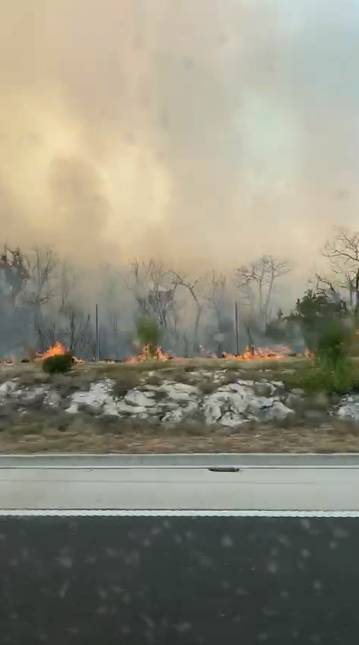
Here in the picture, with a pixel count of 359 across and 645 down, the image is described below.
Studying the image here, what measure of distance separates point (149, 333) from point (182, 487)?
480 inches

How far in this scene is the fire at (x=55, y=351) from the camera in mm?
16609

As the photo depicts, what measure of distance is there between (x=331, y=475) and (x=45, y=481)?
9.41 feet

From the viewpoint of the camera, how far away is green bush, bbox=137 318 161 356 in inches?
719

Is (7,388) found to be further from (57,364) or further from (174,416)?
(174,416)

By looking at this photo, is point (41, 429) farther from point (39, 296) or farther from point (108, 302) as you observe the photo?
point (39, 296)

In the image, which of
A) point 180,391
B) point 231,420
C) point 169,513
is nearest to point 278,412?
point 231,420

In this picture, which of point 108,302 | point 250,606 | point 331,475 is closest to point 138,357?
point 108,302

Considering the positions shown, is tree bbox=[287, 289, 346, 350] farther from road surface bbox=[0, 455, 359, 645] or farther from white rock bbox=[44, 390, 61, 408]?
road surface bbox=[0, 455, 359, 645]

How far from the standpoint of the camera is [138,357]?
17.8 metres

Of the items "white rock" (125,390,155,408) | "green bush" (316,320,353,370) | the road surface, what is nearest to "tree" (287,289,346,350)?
"green bush" (316,320,353,370)

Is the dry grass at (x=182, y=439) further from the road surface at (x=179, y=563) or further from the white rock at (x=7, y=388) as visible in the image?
the road surface at (x=179, y=563)

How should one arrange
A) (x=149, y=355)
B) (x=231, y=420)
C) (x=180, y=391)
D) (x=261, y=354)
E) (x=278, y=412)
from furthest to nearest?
(x=261, y=354) → (x=149, y=355) → (x=180, y=391) → (x=278, y=412) → (x=231, y=420)

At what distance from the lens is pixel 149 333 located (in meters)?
18.7

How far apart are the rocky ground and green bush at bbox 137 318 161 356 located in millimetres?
2239
